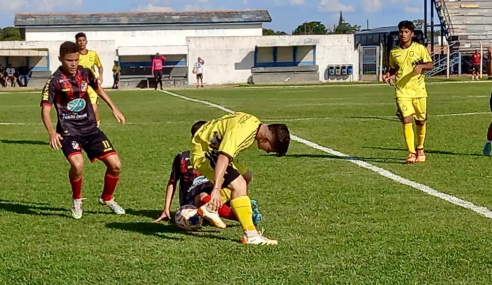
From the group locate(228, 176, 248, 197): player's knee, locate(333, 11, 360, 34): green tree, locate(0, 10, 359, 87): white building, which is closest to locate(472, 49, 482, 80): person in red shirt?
locate(0, 10, 359, 87): white building

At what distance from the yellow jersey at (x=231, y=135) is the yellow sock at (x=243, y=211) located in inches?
16.3

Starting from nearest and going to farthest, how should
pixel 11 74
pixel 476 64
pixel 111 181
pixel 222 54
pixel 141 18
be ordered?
pixel 111 181 < pixel 476 64 < pixel 11 74 < pixel 222 54 < pixel 141 18

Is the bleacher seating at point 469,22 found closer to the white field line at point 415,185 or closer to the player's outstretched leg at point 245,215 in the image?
the white field line at point 415,185

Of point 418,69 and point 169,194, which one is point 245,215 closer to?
point 169,194

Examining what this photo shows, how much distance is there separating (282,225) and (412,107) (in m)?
4.99

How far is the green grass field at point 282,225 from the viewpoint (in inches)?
196

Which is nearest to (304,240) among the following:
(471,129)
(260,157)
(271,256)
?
(271,256)

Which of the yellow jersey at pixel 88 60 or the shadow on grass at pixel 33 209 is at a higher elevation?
the yellow jersey at pixel 88 60

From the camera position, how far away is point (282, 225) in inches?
252

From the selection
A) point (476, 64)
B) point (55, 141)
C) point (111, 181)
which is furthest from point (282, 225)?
point (476, 64)

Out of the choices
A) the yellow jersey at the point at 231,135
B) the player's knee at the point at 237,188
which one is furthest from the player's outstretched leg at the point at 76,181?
the player's knee at the point at 237,188

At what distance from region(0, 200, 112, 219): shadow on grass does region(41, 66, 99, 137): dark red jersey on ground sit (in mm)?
789

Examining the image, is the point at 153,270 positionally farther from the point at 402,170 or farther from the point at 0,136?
the point at 0,136

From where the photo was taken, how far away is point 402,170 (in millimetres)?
9539
